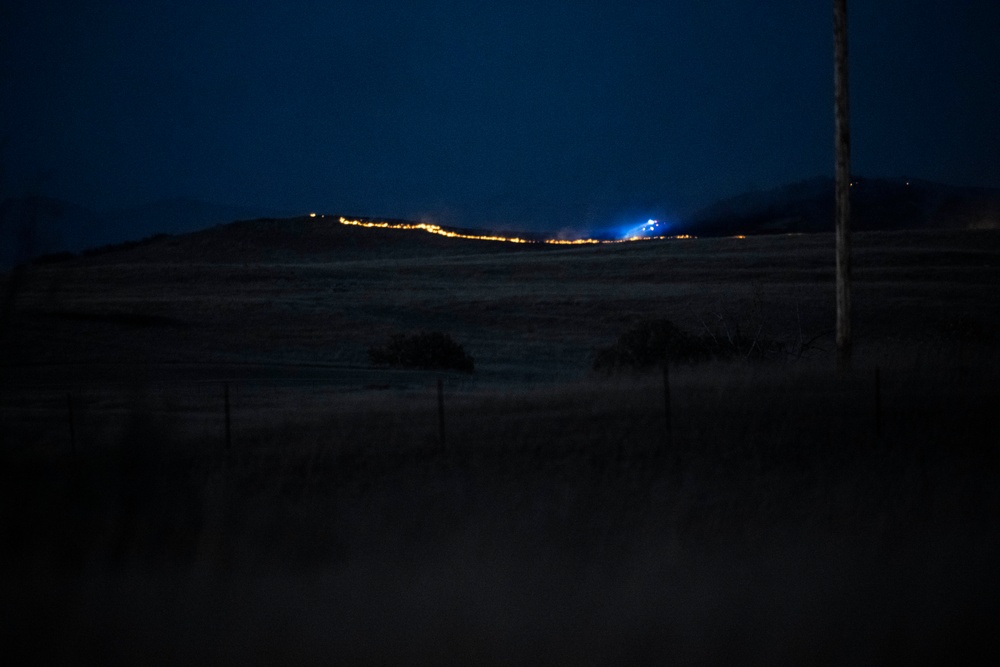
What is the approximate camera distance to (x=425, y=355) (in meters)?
30.8

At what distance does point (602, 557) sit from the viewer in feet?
25.3

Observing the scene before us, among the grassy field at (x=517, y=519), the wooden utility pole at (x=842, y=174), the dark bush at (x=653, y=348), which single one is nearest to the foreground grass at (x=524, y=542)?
the grassy field at (x=517, y=519)

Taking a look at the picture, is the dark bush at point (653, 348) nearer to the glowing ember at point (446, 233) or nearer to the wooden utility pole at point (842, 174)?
the wooden utility pole at point (842, 174)

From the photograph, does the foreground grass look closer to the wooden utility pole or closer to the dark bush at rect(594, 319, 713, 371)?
the wooden utility pole

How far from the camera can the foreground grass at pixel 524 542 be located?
5770 millimetres

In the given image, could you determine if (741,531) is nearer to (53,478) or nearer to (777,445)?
(777,445)

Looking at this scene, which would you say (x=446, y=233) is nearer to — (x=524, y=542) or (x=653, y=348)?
(x=653, y=348)

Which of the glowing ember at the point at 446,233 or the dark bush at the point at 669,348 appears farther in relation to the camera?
the glowing ember at the point at 446,233

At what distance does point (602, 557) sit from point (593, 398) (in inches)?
285

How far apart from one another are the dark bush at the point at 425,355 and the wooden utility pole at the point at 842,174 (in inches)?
563

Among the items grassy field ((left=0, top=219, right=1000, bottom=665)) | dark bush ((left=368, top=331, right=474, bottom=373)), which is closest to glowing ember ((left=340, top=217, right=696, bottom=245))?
dark bush ((left=368, top=331, right=474, bottom=373))

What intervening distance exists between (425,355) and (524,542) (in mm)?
22919

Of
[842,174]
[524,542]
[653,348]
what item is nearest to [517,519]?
[524,542]

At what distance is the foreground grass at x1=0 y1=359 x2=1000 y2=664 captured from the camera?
577 centimetres
